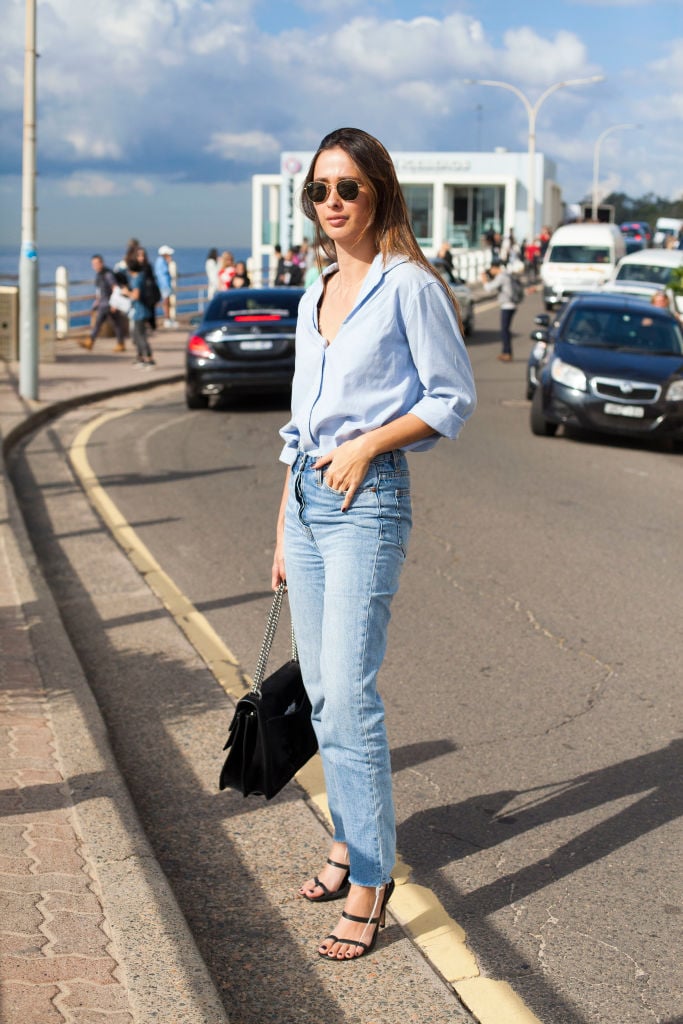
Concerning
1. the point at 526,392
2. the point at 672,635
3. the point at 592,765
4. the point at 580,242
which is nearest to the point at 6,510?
the point at 672,635

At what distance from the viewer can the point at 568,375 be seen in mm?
14281

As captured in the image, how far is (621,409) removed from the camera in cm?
1392

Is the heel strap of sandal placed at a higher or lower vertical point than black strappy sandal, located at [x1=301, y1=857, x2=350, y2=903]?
higher

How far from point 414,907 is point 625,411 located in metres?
10.7

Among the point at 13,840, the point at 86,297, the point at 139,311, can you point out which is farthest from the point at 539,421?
the point at 86,297

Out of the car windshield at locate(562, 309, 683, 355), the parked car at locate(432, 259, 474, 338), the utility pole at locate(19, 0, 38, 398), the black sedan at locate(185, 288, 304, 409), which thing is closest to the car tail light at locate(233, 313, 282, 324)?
the black sedan at locate(185, 288, 304, 409)

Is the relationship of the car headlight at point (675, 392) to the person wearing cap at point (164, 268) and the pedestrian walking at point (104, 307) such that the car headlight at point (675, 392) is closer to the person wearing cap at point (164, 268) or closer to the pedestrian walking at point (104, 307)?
the pedestrian walking at point (104, 307)

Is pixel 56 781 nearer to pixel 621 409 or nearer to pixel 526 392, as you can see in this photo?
pixel 621 409

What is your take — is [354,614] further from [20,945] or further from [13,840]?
[13,840]

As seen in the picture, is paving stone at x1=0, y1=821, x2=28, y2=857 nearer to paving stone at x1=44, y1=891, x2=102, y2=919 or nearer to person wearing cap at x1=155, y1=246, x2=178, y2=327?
paving stone at x1=44, y1=891, x2=102, y2=919

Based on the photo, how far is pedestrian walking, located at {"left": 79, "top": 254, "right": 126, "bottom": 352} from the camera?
2489cm

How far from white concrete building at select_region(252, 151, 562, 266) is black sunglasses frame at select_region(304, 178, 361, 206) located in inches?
2729

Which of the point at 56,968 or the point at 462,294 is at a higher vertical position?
the point at 462,294

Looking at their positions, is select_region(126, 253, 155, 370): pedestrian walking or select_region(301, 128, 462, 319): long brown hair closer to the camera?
select_region(301, 128, 462, 319): long brown hair
